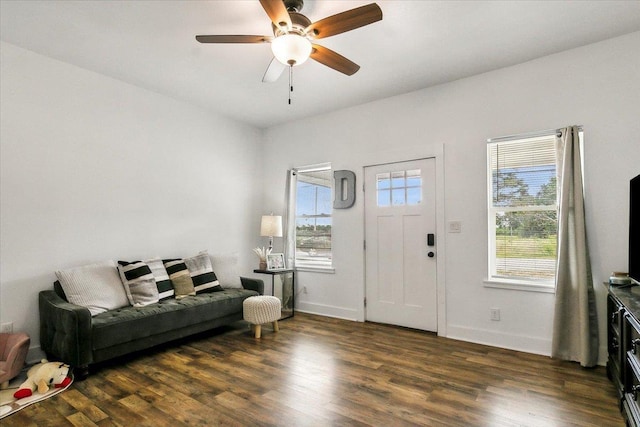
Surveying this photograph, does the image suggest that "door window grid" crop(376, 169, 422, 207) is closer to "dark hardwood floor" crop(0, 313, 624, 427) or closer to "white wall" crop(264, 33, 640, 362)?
"white wall" crop(264, 33, 640, 362)

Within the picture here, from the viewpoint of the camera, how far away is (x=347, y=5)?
8.25 feet

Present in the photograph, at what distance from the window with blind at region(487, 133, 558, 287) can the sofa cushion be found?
290 centimetres

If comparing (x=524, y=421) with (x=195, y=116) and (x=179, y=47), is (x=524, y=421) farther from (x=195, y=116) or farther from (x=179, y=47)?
(x=195, y=116)

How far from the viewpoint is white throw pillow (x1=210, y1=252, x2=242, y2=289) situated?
4.33 metres

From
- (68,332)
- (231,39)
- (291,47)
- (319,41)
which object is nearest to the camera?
(291,47)

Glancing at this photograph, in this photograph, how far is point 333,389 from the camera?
254 centimetres

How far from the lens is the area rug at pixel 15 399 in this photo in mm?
2262

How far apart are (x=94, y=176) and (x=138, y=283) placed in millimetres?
1229

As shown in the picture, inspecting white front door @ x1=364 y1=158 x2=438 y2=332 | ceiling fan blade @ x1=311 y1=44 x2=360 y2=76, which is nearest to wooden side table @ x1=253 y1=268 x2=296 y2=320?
white front door @ x1=364 y1=158 x2=438 y2=332

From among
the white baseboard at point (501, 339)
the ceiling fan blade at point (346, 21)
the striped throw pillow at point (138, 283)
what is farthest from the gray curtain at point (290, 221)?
the ceiling fan blade at point (346, 21)

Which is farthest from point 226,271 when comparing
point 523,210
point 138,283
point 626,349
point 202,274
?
point 626,349

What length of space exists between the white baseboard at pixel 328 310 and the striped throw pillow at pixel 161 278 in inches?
74.2

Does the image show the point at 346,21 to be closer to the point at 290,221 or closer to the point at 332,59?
the point at 332,59

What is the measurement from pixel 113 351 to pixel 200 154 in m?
2.64
